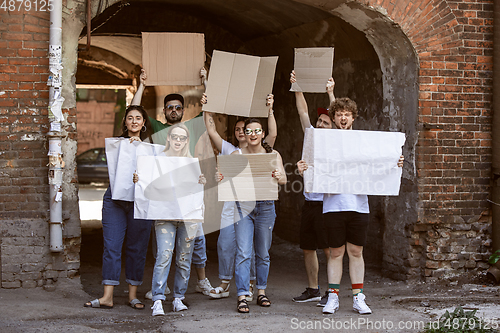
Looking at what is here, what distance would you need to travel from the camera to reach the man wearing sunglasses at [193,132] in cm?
472

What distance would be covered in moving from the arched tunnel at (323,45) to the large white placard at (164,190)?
5.53 ft

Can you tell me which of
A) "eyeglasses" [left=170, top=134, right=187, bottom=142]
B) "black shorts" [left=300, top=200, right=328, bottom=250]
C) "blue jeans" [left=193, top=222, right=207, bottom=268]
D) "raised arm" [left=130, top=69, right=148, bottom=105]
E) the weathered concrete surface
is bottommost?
the weathered concrete surface

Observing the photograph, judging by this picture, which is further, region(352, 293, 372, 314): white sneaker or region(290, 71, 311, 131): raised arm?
region(290, 71, 311, 131): raised arm

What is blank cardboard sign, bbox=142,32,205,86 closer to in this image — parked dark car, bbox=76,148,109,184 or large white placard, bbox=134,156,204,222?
large white placard, bbox=134,156,204,222

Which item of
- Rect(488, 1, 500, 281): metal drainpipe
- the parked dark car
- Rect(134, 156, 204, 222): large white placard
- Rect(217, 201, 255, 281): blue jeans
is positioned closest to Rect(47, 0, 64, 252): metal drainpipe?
Rect(134, 156, 204, 222): large white placard

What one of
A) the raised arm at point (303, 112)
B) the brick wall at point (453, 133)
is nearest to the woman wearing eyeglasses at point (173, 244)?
the raised arm at point (303, 112)

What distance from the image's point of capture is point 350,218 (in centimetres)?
429

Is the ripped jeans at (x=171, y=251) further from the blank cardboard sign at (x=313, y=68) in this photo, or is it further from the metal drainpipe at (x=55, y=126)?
the blank cardboard sign at (x=313, y=68)

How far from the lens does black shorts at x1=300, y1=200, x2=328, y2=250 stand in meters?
4.68

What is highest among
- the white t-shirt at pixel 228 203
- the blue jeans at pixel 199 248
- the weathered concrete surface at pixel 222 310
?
the white t-shirt at pixel 228 203

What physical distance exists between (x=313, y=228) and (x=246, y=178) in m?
0.87

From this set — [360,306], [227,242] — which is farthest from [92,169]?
[360,306]

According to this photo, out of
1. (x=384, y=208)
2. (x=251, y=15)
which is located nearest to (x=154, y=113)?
(x=251, y=15)

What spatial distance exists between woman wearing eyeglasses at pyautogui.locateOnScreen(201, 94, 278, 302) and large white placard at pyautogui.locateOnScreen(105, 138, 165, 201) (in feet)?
2.16
